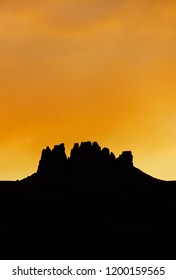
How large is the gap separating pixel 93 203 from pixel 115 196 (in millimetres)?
7859

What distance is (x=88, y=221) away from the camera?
153125mm

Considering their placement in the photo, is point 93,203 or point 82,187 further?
point 82,187

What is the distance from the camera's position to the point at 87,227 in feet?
470

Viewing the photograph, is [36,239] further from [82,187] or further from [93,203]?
[82,187]

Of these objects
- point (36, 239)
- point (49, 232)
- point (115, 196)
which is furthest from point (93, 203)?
point (36, 239)

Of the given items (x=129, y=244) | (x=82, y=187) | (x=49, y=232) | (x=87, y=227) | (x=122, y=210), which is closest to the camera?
(x=129, y=244)

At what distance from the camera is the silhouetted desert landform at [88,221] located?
105 metres

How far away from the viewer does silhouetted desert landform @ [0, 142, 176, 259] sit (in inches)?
4140
